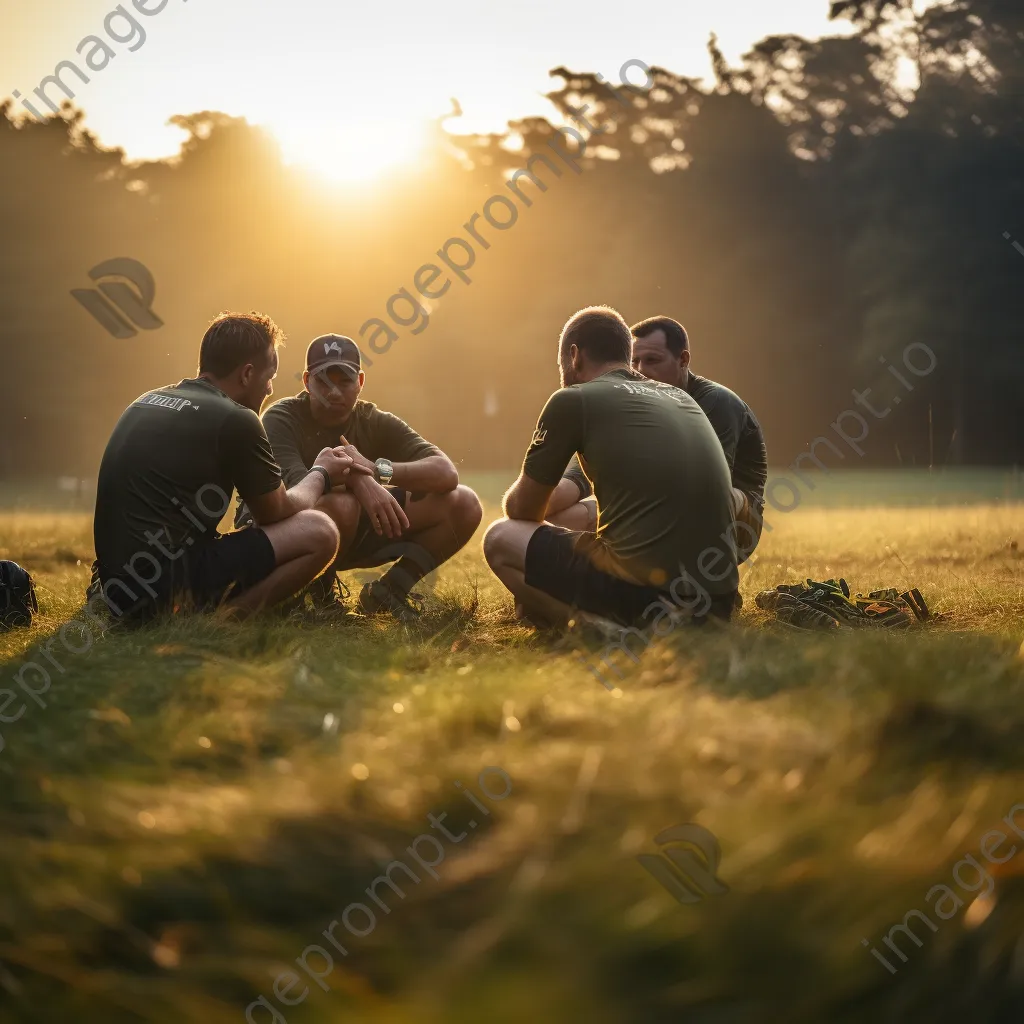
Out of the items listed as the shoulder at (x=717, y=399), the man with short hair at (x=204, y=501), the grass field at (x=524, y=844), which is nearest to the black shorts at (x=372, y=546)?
the man with short hair at (x=204, y=501)

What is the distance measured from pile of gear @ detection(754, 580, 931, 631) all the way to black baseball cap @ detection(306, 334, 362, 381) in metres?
2.58

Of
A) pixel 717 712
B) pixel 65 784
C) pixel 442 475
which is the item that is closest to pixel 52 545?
pixel 442 475

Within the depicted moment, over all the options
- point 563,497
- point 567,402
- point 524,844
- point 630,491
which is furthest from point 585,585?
point 524,844

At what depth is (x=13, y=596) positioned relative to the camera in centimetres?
542

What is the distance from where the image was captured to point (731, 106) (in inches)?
1492

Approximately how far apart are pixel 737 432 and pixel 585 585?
1748 millimetres

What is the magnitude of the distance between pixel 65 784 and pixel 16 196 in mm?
37410

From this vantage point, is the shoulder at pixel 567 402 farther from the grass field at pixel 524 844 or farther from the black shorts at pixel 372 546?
the black shorts at pixel 372 546

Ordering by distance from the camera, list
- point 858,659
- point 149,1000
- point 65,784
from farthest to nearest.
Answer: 1. point 858,659
2. point 65,784
3. point 149,1000

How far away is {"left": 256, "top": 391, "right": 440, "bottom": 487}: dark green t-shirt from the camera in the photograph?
5969 mm

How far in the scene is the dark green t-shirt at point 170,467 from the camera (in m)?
4.66

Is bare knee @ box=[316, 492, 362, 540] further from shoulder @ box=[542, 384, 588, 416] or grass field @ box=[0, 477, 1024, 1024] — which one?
grass field @ box=[0, 477, 1024, 1024]

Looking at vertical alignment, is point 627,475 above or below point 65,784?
above

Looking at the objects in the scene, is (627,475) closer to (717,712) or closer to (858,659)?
(858,659)
